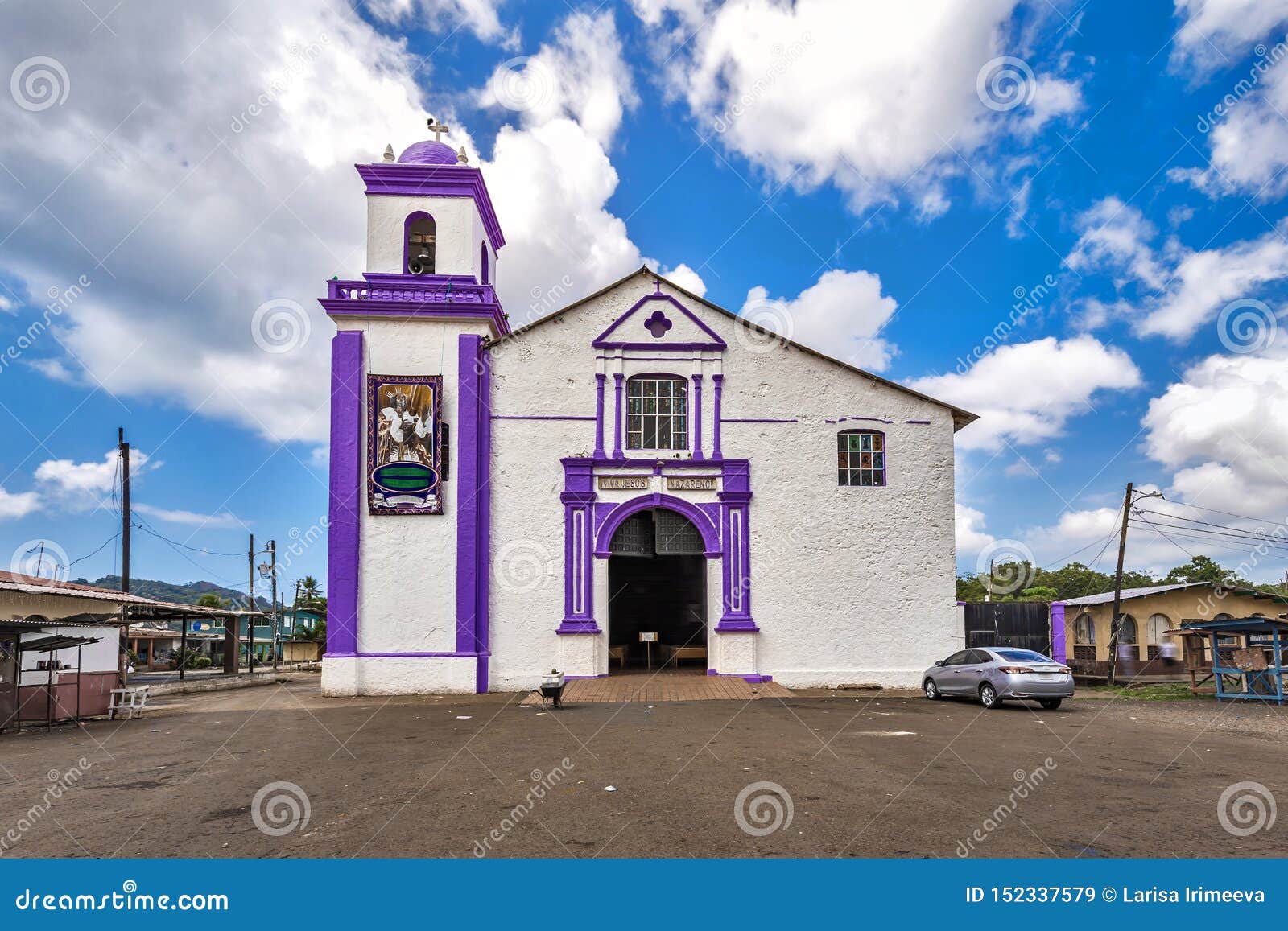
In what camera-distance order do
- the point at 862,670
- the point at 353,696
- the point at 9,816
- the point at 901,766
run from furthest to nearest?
the point at 862,670 < the point at 353,696 < the point at 901,766 < the point at 9,816

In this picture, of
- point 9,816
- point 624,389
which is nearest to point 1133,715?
point 624,389

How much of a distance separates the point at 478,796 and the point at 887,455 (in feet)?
50.8

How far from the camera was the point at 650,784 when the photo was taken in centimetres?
852

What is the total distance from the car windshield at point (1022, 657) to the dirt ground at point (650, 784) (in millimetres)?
1353

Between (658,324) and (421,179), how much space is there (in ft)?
22.4

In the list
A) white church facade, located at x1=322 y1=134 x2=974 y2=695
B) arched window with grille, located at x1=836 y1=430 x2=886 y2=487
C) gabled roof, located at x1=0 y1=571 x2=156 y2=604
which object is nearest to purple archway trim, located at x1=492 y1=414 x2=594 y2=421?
white church facade, located at x1=322 y1=134 x2=974 y2=695

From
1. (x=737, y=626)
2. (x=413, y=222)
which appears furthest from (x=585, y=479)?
(x=413, y=222)

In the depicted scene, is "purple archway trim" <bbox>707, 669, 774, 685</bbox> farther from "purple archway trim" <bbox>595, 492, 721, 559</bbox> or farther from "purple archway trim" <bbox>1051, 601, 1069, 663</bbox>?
"purple archway trim" <bbox>1051, 601, 1069, 663</bbox>

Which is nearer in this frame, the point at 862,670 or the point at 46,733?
the point at 46,733

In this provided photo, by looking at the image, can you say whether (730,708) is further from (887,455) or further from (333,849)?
(333,849)

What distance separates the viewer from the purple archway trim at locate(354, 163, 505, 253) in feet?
68.4

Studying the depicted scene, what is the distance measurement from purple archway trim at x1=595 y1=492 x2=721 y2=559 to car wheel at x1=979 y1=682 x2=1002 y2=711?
21.2 feet

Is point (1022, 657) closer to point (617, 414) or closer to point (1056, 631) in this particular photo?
point (1056, 631)

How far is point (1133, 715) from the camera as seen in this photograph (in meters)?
15.8
